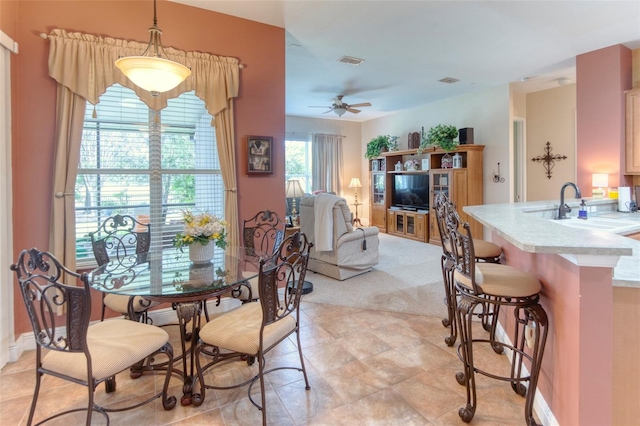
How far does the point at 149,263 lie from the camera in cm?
241

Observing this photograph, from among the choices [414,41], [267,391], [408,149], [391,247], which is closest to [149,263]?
[267,391]

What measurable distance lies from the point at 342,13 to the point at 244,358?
128 inches

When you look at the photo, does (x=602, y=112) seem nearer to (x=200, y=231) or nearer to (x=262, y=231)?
(x=262, y=231)

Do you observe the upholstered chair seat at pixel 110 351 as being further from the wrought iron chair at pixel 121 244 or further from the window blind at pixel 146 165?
the window blind at pixel 146 165

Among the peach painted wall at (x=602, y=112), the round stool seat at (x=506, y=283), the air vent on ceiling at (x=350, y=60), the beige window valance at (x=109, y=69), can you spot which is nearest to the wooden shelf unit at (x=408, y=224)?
the peach painted wall at (x=602, y=112)

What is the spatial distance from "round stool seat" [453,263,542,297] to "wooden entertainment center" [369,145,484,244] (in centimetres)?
436

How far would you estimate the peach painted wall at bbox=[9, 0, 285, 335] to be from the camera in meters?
2.57

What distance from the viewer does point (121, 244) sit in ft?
9.39

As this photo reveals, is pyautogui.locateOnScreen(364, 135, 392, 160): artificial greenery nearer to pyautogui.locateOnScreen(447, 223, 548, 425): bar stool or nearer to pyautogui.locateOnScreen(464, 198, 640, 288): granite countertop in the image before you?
pyautogui.locateOnScreen(464, 198, 640, 288): granite countertop

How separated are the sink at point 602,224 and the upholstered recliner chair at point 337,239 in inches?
87.7

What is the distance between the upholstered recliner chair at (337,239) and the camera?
170 inches

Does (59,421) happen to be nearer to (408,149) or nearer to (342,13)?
(342,13)

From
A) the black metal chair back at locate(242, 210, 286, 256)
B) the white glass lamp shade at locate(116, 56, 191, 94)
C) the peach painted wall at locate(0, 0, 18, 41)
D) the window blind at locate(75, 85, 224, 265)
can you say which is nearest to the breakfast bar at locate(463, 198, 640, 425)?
the white glass lamp shade at locate(116, 56, 191, 94)

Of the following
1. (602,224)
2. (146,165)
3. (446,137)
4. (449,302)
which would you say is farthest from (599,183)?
(146,165)
